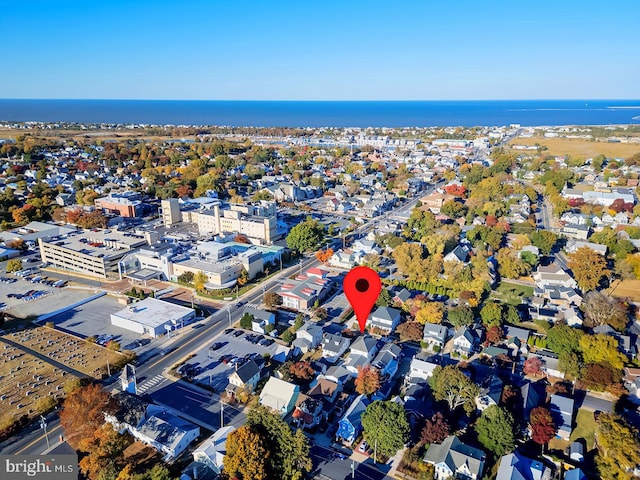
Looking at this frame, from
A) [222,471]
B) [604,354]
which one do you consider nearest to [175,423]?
[222,471]

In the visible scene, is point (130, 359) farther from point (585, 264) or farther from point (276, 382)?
point (585, 264)

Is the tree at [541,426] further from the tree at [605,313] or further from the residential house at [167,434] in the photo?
the residential house at [167,434]

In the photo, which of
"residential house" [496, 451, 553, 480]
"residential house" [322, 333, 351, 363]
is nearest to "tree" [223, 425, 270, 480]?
"residential house" [496, 451, 553, 480]

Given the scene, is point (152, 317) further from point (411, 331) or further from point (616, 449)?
point (616, 449)

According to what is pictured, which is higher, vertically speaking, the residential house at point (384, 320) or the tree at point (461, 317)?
the tree at point (461, 317)

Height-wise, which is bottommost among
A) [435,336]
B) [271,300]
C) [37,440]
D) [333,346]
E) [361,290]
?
[37,440]

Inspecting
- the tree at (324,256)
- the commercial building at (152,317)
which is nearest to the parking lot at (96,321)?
the commercial building at (152,317)

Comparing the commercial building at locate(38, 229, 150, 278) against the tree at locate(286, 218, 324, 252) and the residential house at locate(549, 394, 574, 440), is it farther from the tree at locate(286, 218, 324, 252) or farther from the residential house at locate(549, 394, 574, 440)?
the residential house at locate(549, 394, 574, 440)

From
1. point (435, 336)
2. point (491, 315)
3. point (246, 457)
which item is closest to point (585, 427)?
point (491, 315)
